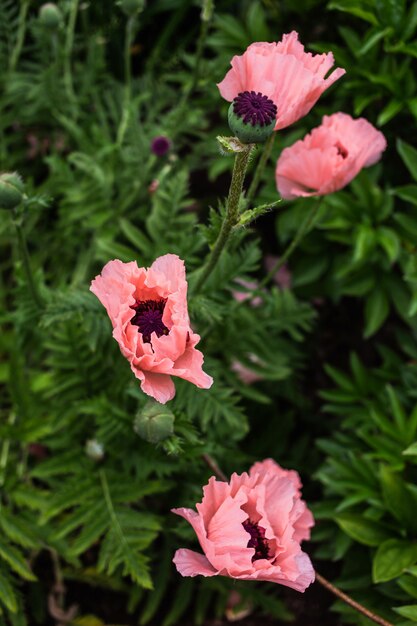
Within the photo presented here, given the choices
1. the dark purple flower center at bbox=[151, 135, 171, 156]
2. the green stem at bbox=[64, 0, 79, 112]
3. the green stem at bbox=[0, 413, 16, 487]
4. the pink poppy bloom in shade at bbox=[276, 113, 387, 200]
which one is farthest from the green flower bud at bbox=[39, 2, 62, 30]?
the green stem at bbox=[0, 413, 16, 487]

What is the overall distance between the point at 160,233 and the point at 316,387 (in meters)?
0.67

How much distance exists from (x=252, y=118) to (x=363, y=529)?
808mm

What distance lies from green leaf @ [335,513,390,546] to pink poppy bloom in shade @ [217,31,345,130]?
73cm

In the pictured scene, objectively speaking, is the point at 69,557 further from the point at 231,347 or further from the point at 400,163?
the point at 400,163

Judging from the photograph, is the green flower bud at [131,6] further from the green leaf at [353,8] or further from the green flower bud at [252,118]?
the green flower bud at [252,118]

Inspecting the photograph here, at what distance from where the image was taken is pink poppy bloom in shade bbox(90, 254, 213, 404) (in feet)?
3.07

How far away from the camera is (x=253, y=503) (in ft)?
3.40

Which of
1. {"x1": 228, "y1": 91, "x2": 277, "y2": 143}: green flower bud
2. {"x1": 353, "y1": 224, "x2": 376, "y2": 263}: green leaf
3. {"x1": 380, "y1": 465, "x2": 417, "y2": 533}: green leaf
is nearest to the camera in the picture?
{"x1": 228, "y1": 91, "x2": 277, "y2": 143}: green flower bud

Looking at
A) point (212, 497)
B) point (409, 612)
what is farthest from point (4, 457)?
point (409, 612)

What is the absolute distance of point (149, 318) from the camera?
988 mm

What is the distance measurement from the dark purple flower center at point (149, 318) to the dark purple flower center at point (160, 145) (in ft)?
2.18

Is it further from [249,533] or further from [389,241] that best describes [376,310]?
[249,533]

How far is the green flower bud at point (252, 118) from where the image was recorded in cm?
90

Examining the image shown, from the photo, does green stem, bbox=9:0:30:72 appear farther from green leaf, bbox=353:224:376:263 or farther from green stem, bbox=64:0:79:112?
green leaf, bbox=353:224:376:263
